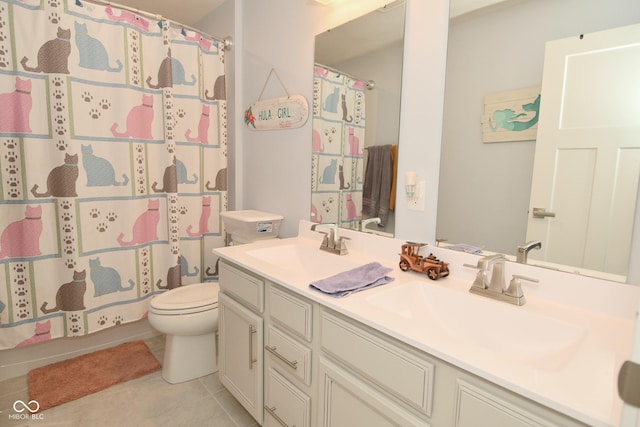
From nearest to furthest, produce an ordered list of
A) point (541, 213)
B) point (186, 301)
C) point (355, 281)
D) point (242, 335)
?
point (541, 213), point (355, 281), point (242, 335), point (186, 301)

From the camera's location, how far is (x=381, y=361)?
936 millimetres

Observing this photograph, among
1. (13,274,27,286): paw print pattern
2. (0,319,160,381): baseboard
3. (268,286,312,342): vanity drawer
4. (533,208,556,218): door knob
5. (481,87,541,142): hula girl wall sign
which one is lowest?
(0,319,160,381): baseboard

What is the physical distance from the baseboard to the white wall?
1.15m

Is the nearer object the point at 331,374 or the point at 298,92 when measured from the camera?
the point at 331,374

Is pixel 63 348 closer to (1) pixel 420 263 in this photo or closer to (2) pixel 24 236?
(2) pixel 24 236

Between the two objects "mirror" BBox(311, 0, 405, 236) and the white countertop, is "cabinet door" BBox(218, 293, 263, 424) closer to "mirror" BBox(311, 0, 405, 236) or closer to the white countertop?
the white countertop

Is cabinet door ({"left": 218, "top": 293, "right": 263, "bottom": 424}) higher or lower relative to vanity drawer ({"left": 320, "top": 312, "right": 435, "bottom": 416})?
lower

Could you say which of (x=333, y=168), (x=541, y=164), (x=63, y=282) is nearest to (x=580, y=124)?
(x=541, y=164)

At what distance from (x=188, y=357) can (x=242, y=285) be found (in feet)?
2.70

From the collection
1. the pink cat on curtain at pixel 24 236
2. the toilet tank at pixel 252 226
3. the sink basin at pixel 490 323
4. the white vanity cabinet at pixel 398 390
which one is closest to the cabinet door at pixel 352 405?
the white vanity cabinet at pixel 398 390

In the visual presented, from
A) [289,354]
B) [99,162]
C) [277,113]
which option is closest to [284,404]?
[289,354]

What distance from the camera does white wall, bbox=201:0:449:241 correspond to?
1367 millimetres

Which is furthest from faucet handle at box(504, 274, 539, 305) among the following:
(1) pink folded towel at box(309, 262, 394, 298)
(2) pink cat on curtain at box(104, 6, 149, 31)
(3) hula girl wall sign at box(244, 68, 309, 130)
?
(2) pink cat on curtain at box(104, 6, 149, 31)

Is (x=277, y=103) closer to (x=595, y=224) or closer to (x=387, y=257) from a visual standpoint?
(x=387, y=257)
